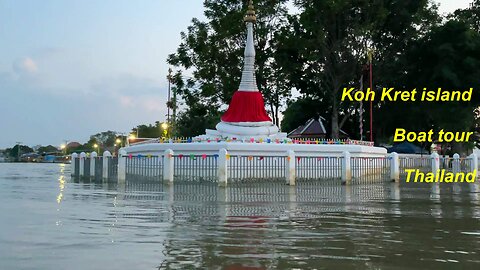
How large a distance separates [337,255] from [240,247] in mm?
1250

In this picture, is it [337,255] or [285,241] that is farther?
[285,241]

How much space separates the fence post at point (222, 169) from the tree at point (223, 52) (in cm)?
2147

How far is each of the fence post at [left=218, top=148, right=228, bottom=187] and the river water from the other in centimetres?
668

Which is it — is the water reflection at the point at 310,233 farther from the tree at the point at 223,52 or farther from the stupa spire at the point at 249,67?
the tree at the point at 223,52

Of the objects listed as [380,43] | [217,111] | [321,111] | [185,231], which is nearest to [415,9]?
[380,43]

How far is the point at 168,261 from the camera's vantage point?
5.74m

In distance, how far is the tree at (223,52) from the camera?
41688 millimetres

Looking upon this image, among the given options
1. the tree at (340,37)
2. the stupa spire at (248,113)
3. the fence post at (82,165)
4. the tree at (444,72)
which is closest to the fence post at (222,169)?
the stupa spire at (248,113)

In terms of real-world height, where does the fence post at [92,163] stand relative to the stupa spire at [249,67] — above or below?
below

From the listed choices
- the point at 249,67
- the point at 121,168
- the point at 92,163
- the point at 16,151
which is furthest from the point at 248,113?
the point at 16,151

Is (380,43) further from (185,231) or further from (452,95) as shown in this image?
(185,231)

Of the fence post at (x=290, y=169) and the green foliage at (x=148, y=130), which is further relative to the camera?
the green foliage at (x=148, y=130)

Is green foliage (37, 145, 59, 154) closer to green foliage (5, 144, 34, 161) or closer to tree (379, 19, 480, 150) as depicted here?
green foliage (5, 144, 34, 161)

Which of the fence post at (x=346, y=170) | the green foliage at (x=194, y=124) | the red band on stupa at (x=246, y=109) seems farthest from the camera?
the green foliage at (x=194, y=124)
